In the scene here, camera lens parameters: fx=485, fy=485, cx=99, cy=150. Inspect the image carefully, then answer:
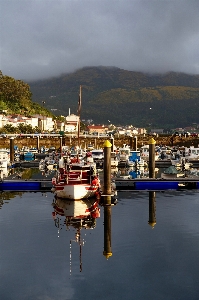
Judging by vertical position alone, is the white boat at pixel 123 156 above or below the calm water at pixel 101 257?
above

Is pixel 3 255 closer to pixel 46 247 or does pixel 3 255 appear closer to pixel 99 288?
pixel 46 247

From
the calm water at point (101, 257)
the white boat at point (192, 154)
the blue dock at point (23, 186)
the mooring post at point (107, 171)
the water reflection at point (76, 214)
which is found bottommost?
the calm water at point (101, 257)

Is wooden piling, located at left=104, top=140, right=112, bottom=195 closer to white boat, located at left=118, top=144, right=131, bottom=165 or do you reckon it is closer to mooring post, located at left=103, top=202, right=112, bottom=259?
mooring post, located at left=103, top=202, right=112, bottom=259

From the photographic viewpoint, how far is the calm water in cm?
2244

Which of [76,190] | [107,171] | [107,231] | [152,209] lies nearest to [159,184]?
[152,209]

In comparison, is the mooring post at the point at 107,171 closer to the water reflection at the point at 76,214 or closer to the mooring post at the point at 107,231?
the mooring post at the point at 107,231

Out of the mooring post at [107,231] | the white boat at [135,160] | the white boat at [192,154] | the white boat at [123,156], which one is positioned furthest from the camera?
the white boat at [192,154]

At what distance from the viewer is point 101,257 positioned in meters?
27.5

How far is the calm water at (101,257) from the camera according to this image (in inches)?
883

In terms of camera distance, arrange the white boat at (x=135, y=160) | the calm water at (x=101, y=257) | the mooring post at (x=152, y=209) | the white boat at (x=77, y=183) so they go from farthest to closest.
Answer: the white boat at (x=135, y=160), the white boat at (x=77, y=183), the mooring post at (x=152, y=209), the calm water at (x=101, y=257)

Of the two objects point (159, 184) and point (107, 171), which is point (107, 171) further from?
point (159, 184)

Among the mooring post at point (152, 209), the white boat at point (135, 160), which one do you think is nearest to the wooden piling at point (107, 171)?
the mooring post at point (152, 209)

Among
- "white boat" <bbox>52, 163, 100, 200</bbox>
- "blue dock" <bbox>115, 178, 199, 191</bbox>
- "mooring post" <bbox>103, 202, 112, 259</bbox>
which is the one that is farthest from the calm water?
"blue dock" <bbox>115, 178, 199, 191</bbox>

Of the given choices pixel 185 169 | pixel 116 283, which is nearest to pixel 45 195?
pixel 116 283
